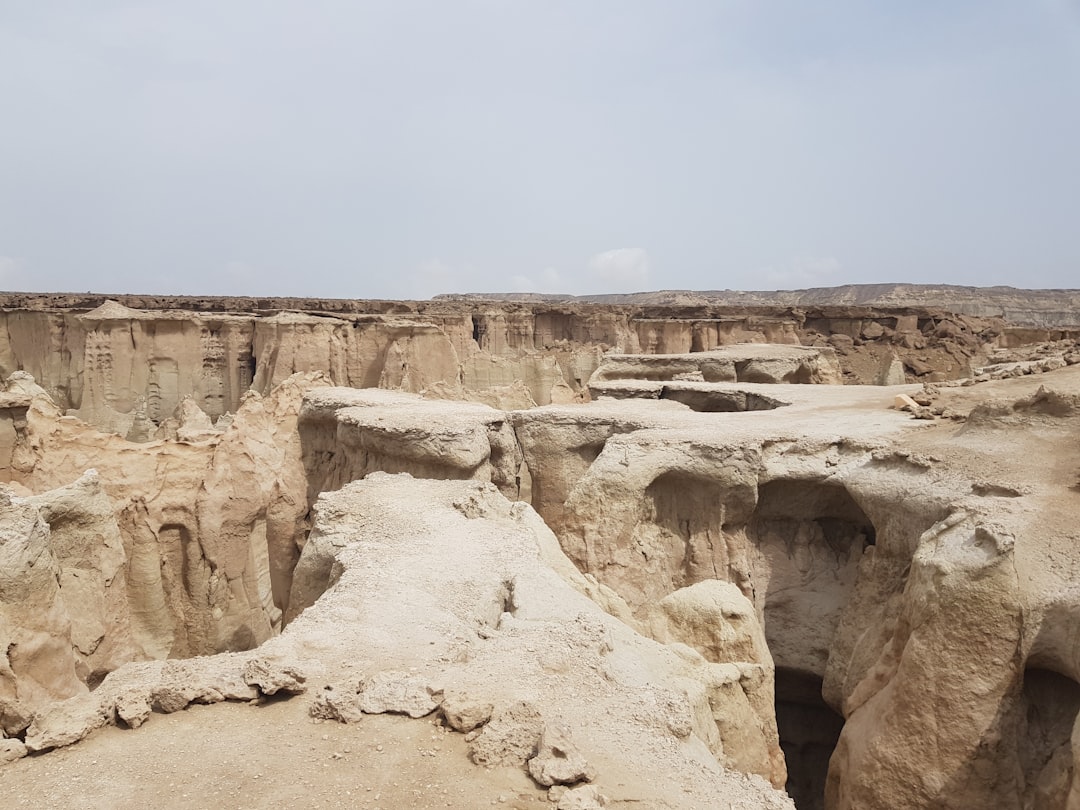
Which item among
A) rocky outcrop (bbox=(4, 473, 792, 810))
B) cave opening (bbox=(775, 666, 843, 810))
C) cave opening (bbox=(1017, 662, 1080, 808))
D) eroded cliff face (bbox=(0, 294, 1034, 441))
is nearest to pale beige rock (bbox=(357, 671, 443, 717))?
rocky outcrop (bbox=(4, 473, 792, 810))

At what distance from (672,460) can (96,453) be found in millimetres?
7791

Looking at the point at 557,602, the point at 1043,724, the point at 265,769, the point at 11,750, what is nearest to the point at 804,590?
the point at 1043,724

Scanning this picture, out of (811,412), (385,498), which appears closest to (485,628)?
(385,498)

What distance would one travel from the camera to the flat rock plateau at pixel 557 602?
378cm

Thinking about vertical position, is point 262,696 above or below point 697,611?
above

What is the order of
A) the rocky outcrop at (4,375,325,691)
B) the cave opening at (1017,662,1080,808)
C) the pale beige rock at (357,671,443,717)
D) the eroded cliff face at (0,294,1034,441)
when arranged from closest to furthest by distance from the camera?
the pale beige rock at (357,671,443,717) → the cave opening at (1017,662,1080,808) → the rocky outcrop at (4,375,325,691) → the eroded cliff face at (0,294,1034,441)

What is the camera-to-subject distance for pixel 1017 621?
5.62 metres

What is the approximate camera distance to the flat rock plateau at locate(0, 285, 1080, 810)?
3.78 meters

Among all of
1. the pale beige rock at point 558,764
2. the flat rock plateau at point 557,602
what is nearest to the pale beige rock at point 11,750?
the flat rock plateau at point 557,602

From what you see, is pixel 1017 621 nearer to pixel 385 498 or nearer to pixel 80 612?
pixel 385 498

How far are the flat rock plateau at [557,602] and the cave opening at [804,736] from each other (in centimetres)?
3

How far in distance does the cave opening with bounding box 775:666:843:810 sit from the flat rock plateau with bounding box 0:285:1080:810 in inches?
1.4

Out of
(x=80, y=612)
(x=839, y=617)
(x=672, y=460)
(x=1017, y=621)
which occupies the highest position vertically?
(x=672, y=460)

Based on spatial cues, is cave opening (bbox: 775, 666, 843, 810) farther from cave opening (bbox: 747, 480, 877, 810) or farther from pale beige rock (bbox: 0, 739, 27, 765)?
pale beige rock (bbox: 0, 739, 27, 765)
